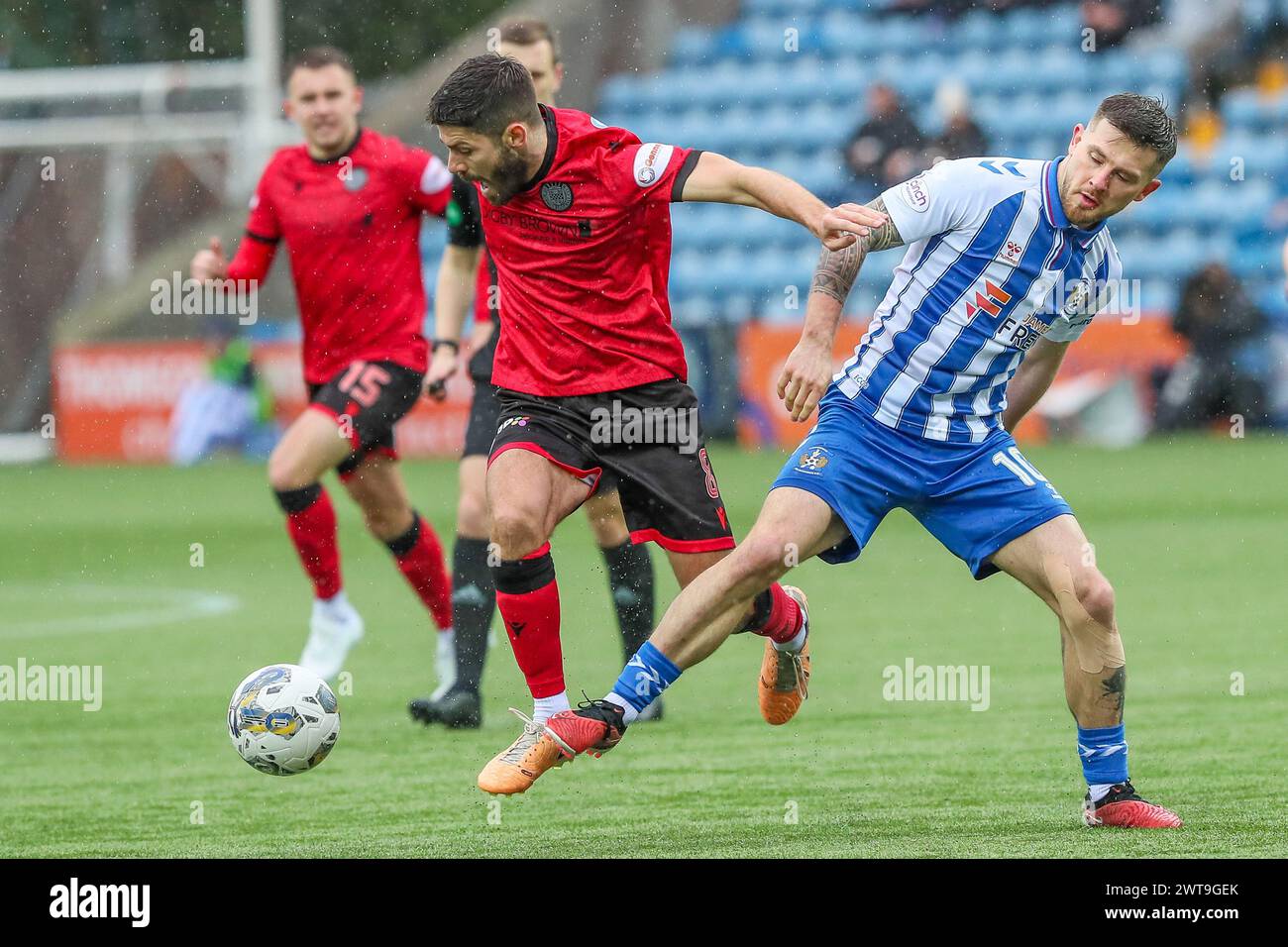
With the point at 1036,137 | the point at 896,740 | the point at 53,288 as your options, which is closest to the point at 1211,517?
the point at 896,740

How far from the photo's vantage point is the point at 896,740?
21.3ft

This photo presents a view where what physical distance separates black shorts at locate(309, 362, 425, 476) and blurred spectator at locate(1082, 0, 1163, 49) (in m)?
14.2

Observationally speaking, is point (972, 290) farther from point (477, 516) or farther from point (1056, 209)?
point (477, 516)

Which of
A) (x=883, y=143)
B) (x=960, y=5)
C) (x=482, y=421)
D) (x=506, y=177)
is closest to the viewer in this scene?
(x=506, y=177)

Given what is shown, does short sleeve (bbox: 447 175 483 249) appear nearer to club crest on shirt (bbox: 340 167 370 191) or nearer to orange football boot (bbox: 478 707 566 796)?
club crest on shirt (bbox: 340 167 370 191)

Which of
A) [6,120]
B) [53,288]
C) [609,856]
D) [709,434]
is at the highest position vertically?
[6,120]

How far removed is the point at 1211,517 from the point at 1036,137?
8.54 m

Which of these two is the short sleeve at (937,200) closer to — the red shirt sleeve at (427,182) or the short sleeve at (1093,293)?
the short sleeve at (1093,293)

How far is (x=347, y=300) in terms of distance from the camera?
7.72 meters

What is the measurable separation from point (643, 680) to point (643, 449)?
764mm

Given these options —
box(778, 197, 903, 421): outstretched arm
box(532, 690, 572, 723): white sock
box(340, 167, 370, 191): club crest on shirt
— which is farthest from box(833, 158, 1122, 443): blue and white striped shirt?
box(340, 167, 370, 191): club crest on shirt

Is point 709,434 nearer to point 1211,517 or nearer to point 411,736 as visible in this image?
point 1211,517

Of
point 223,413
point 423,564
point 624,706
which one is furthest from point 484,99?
point 223,413
